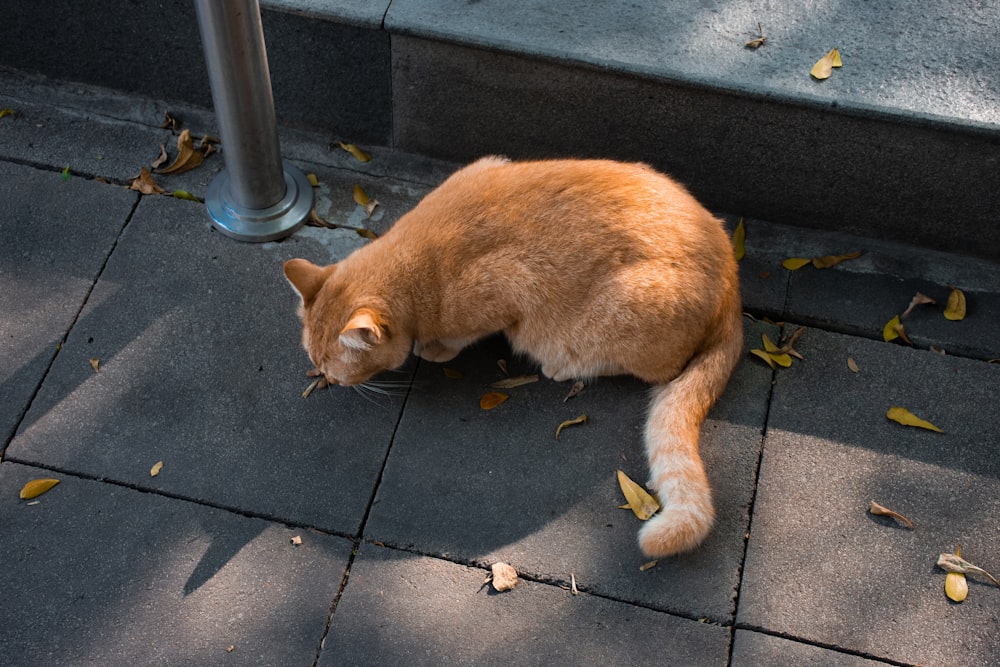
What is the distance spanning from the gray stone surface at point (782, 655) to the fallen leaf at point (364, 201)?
7.82 ft

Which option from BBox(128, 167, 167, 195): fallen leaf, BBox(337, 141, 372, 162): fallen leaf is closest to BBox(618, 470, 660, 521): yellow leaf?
BBox(337, 141, 372, 162): fallen leaf

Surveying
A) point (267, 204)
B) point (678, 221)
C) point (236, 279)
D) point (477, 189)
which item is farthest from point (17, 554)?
point (678, 221)

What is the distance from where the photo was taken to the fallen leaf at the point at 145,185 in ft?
13.9

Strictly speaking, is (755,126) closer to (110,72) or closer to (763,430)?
(763,430)

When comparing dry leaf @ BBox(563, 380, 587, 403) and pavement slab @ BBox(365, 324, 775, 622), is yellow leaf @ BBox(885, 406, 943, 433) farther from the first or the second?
dry leaf @ BBox(563, 380, 587, 403)

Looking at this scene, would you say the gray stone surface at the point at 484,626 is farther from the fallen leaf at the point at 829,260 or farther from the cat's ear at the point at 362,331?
the fallen leaf at the point at 829,260

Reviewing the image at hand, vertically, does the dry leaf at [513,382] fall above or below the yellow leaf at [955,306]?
below

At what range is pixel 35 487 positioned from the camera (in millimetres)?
3416

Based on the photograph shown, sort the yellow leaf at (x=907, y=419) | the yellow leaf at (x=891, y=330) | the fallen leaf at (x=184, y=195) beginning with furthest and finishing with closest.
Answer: the fallen leaf at (x=184, y=195)
the yellow leaf at (x=891, y=330)
the yellow leaf at (x=907, y=419)

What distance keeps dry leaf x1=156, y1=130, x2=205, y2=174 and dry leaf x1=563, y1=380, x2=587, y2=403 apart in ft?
6.84

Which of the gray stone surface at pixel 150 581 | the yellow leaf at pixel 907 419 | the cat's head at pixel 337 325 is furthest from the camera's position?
the yellow leaf at pixel 907 419

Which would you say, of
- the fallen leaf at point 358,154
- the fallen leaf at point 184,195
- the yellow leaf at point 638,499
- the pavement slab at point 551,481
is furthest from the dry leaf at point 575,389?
the fallen leaf at point 184,195

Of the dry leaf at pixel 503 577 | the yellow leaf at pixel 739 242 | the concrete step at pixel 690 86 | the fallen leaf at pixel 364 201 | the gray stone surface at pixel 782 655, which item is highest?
the concrete step at pixel 690 86

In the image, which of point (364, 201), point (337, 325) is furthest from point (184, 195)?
point (337, 325)
